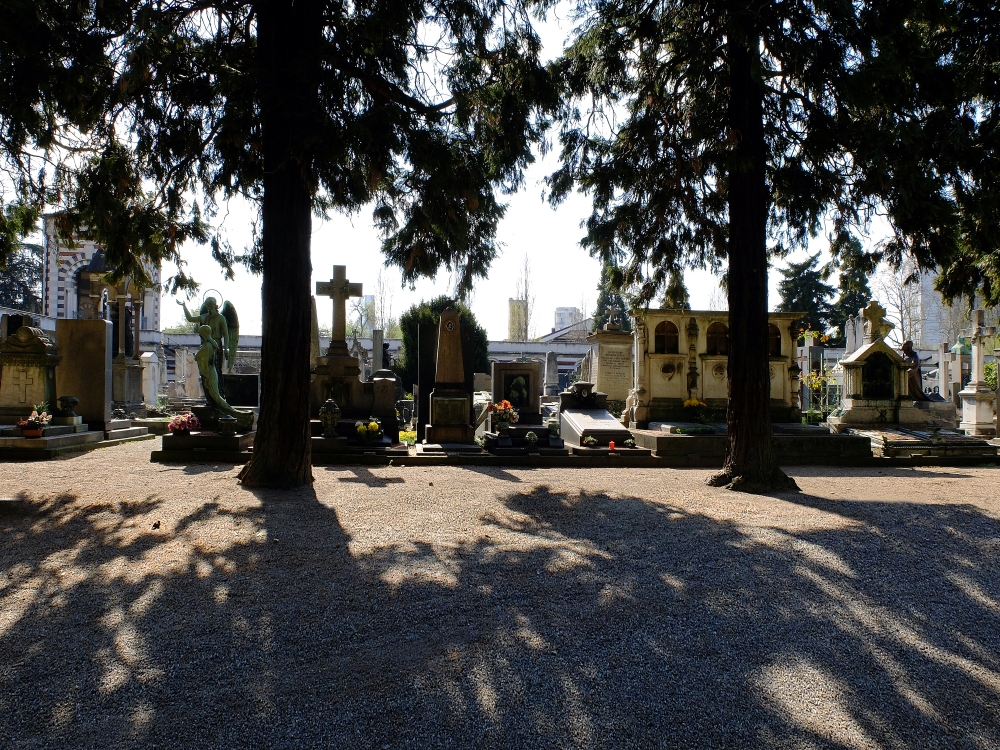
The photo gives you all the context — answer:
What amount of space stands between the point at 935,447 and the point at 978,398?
622cm

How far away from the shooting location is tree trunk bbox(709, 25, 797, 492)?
7055 millimetres

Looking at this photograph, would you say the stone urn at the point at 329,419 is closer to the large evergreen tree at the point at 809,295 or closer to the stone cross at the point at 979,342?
the stone cross at the point at 979,342

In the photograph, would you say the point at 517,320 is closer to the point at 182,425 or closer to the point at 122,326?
the point at 122,326

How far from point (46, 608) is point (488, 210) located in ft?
20.3

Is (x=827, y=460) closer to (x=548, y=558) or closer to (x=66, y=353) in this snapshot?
(x=548, y=558)

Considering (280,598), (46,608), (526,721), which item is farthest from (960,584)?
(46,608)

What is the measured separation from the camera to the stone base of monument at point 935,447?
448 inches

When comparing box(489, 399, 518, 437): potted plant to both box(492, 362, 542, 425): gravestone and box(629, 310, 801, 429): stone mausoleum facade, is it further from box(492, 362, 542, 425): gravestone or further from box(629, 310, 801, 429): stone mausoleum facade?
box(629, 310, 801, 429): stone mausoleum facade

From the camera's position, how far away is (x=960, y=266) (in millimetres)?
9773

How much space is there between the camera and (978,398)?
53.1 feet

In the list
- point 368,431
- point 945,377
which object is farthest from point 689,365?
point 945,377

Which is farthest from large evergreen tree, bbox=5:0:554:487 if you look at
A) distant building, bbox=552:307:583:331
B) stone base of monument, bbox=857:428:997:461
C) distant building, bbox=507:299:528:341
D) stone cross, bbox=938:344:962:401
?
distant building, bbox=552:307:583:331

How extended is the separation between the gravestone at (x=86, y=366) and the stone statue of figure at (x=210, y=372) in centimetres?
243

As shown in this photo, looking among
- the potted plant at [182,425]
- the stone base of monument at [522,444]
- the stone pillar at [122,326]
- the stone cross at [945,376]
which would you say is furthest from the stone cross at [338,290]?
the stone cross at [945,376]
